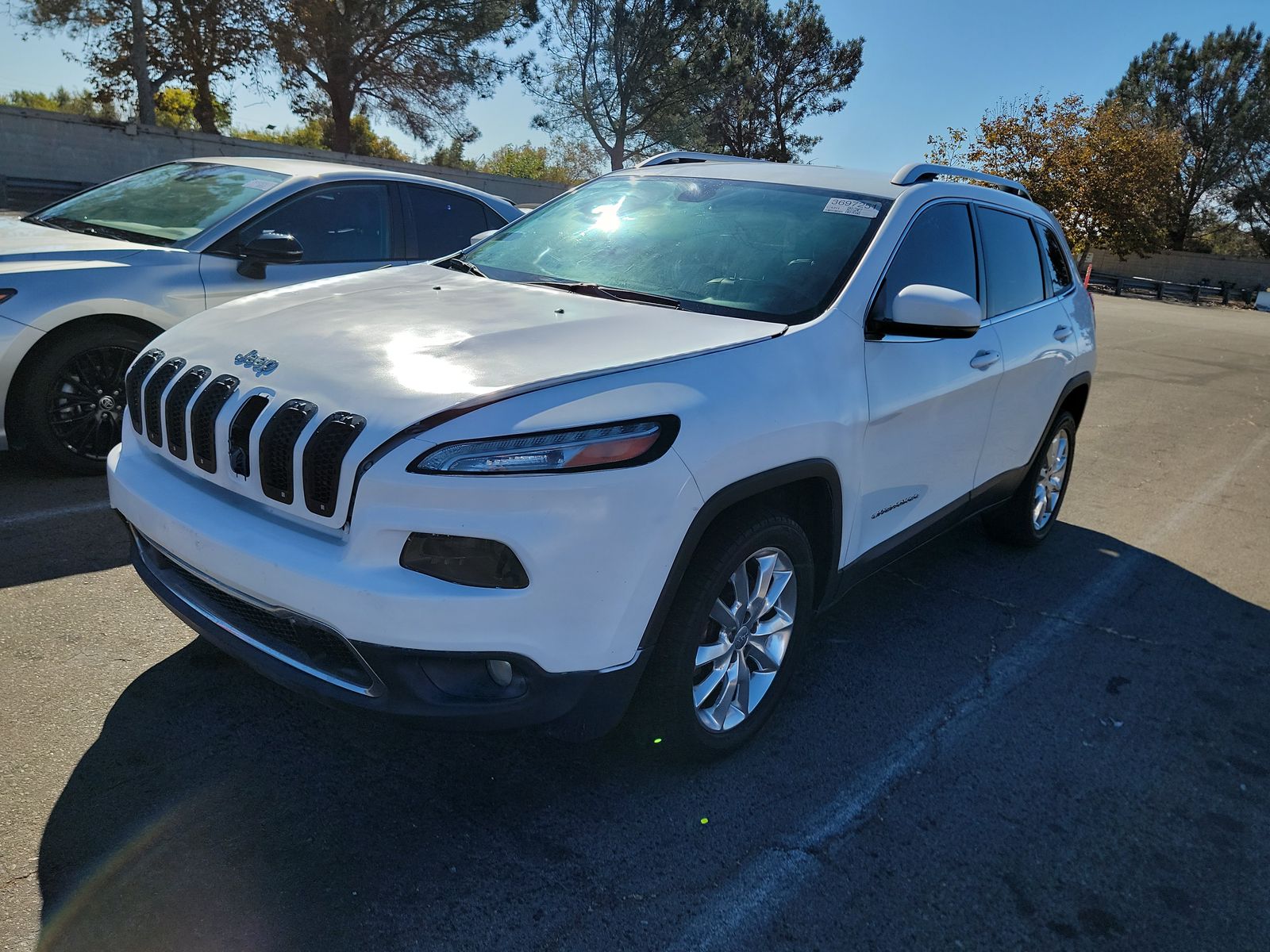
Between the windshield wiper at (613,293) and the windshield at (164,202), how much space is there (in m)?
2.91

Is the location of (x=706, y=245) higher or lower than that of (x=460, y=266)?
higher

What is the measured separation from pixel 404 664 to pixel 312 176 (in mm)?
4333

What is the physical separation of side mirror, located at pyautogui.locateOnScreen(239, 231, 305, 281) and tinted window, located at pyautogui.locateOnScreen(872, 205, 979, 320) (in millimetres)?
3250

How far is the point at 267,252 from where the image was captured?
17.0 ft

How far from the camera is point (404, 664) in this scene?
7.56 feet

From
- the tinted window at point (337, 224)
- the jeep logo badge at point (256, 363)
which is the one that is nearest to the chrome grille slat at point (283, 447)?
the jeep logo badge at point (256, 363)

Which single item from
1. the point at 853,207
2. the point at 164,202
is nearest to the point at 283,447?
the point at 853,207

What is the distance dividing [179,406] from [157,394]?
16 cm

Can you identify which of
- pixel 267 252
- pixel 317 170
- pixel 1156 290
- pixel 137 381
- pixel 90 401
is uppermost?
pixel 317 170

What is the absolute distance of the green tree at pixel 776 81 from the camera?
4481 centimetres

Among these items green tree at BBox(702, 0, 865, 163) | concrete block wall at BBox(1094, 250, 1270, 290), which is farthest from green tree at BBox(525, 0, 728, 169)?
concrete block wall at BBox(1094, 250, 1270, 290)

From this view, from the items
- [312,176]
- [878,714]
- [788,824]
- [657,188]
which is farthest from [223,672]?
[312,176]

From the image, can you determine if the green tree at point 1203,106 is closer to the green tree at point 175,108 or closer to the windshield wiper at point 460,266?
the green tree at point 175,108

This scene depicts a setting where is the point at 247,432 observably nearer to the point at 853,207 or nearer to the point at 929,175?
the point at 853,207
